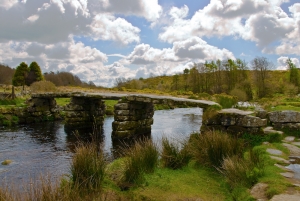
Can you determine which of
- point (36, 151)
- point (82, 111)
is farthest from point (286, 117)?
point (82, 111)

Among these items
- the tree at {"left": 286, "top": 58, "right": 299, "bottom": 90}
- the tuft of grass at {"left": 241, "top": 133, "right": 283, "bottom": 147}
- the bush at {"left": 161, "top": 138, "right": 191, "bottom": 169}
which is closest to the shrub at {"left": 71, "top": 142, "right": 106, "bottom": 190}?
the bush at {"left": 161, "top": 138, "right": 191, "bottom": 169}

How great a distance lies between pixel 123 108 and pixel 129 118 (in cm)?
63

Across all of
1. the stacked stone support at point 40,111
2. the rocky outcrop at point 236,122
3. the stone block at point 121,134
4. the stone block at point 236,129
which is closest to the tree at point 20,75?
the stacked stone support at point 40,111

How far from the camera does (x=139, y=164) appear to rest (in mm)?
5605

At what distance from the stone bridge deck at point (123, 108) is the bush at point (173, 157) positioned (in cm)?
436

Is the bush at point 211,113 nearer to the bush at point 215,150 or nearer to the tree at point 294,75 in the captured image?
the bush at point 215,150

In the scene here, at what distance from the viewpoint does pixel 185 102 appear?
38.2ft

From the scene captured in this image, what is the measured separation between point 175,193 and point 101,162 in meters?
1.61

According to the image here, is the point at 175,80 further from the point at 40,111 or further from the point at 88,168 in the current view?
the point at 88,168

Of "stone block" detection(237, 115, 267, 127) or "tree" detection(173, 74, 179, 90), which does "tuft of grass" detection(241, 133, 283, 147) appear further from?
"tree" detection(173, 74, 179, 90)

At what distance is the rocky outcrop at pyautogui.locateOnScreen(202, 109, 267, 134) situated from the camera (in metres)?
7.81

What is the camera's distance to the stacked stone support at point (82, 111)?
53.2 ft

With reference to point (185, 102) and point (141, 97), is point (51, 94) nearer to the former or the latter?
point (141, 97)

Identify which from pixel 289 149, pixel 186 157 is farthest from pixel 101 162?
pixel 289 149
